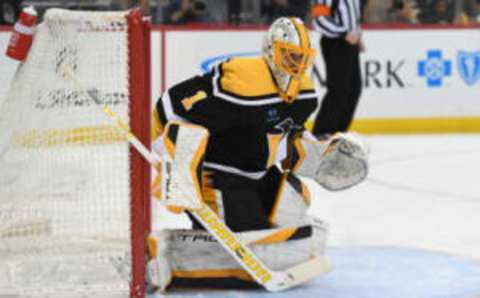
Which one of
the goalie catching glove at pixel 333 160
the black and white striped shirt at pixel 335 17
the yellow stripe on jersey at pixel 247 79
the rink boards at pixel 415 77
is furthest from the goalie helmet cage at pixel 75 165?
the rink boards at pixel 415 77

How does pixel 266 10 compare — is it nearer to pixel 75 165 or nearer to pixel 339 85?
pixel 339 85

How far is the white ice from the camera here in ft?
12.2

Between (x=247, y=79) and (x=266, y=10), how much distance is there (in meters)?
4.75

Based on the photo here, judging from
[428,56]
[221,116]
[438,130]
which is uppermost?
[221,116]

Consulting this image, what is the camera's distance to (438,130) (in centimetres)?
839

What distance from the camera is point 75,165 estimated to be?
12.8 ft

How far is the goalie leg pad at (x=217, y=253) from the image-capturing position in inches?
144

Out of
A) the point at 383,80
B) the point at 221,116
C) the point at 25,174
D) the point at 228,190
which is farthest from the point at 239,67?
the point at 383,80

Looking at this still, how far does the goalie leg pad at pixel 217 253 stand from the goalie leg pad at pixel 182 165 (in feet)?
1.00

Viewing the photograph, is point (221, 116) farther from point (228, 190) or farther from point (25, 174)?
point (25, 174)

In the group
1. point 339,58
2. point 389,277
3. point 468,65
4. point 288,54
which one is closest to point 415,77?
point 468,65

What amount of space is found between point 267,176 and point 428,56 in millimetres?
4703

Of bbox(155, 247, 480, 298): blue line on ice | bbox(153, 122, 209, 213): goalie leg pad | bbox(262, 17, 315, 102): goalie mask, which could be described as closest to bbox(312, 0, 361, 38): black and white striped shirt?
bbox(155, 247, 480, 298): blue line on ice

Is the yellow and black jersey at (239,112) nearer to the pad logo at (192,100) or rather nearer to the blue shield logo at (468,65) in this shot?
the pad logo at (192,100)
